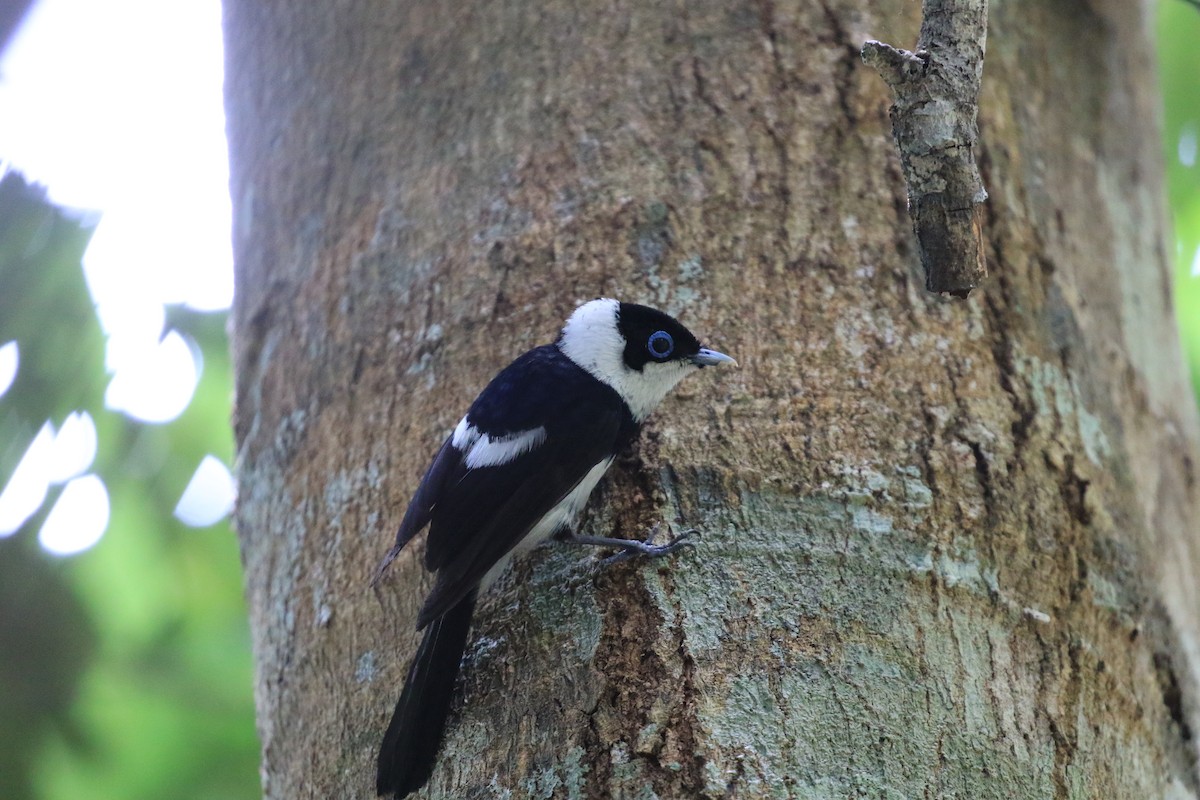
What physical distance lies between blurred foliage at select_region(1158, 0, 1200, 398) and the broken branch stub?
10.4ft

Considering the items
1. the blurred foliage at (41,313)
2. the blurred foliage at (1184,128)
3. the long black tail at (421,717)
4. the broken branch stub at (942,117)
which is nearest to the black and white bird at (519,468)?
the long black tail at (421,717)

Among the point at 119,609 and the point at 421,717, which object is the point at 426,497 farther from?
the point at 119,609

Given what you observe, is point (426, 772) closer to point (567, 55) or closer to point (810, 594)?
point (810, 594)

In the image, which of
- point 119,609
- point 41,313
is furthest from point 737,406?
point 119,609

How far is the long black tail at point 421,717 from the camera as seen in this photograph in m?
2.07

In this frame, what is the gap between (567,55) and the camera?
115 inches

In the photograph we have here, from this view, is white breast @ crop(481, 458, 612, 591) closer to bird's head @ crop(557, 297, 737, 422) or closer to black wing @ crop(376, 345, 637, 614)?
black wing @ crop(376, 345, 637, 614)

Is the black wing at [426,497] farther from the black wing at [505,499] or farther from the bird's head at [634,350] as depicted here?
the bird's head at [634,350]

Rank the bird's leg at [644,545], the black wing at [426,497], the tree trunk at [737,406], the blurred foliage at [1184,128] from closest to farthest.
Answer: the tree trunk at [737,406] → the bird's leg at [644,545] → the black wing at [426,497] → the blurred foliage at [1184,128]

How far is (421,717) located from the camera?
207 centimetres

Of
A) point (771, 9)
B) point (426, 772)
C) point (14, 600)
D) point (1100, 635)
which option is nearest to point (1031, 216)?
point (771, 9)

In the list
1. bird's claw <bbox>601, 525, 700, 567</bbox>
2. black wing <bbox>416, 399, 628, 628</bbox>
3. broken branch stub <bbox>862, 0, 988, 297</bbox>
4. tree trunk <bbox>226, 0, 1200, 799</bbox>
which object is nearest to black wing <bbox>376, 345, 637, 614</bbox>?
black wing <bbox>416, 399, 628, 628</bbox>

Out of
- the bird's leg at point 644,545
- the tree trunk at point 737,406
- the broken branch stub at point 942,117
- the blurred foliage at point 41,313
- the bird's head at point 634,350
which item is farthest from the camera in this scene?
the blurred foliage at point 41,313

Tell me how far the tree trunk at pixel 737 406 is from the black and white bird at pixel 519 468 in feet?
0.19
